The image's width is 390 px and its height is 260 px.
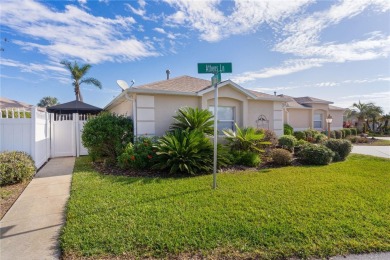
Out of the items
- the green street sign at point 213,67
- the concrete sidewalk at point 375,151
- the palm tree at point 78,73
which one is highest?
the palm tree at point 78,73

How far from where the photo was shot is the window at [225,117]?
35.2 feet

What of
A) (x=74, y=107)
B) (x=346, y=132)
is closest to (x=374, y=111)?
(x=346, y=132)

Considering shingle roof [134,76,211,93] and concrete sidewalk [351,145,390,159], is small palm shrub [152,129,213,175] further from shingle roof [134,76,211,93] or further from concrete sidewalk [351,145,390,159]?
concrete sidewalk [351,145,390,159]

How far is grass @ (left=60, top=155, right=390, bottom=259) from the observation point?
294cm

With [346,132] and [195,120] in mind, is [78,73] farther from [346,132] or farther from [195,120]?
[346,132]

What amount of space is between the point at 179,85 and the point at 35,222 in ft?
26.2

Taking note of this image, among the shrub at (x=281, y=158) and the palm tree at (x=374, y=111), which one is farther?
the palm tree at (x=374, y=111)

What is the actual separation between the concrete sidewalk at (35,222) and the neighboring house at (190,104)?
388 centimetres

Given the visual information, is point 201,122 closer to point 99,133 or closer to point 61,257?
point 99,133

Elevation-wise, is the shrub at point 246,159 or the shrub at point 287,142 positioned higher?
the shrub at point 287,142

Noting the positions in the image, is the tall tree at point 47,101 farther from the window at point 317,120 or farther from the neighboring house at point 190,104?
the window at point 317,120

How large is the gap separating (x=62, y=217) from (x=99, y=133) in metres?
4.75

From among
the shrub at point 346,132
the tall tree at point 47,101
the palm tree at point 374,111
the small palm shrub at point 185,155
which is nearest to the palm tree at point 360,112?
the palm tree at point 374,111

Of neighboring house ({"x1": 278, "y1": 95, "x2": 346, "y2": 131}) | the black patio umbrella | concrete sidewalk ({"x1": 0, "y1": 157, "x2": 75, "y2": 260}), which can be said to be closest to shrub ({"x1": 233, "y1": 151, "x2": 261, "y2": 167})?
concrete sidewalk ({"x1": 0, "y1": 157, "x2": 75, "y2": 260})
